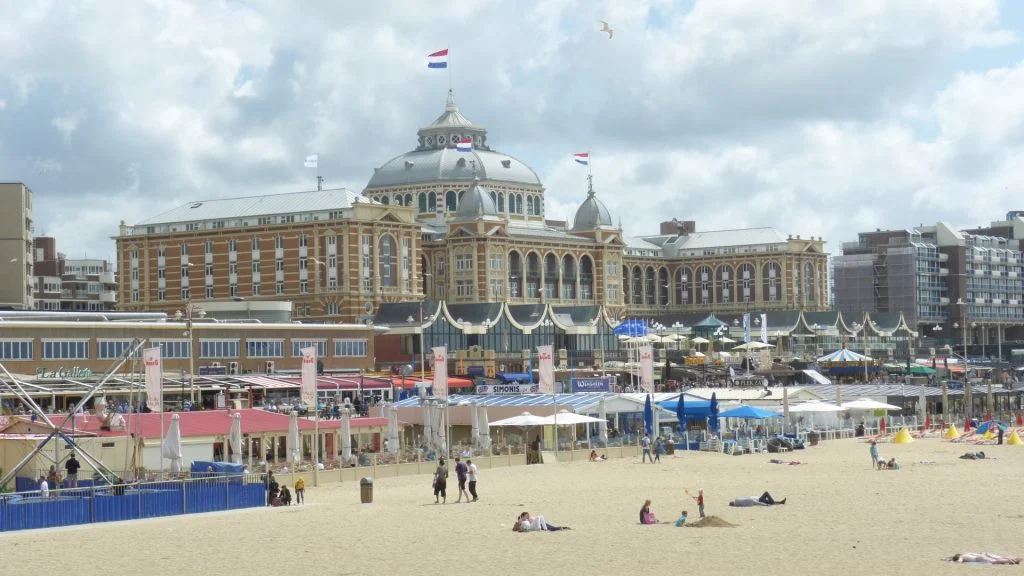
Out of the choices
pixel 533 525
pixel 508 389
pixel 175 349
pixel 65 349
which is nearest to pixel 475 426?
pixel 508 389

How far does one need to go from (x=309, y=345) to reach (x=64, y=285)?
84399 millimetres

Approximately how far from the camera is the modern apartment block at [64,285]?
559 ft

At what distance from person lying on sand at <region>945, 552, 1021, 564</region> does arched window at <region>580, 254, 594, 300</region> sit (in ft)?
401

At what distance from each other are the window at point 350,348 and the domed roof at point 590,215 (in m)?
57.5

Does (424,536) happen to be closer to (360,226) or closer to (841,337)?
(360,226)

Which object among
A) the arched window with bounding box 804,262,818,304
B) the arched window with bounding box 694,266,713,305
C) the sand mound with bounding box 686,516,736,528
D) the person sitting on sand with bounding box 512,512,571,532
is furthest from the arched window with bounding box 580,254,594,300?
the person sitting on sand with bounding box 512,512,571,532

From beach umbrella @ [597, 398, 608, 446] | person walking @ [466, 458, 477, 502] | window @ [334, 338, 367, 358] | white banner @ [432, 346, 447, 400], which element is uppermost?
window @ [334, 338, 367, 358]

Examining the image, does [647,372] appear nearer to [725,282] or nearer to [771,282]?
[771,282]

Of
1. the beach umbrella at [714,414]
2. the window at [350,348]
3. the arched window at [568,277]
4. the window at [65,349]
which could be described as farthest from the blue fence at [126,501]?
the arched window at [568,277]

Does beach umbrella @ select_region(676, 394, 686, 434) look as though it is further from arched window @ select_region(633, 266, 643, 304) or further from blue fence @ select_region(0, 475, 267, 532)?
arched window @ select_region(633, 266, 643, 304)

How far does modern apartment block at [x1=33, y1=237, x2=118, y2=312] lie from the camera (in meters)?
170

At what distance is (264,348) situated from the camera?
318 ft

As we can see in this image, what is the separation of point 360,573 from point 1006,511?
19383 mm

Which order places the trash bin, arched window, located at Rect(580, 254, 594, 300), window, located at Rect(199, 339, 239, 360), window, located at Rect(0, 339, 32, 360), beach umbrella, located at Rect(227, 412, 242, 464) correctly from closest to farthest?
the trash bin < beach umbrella, located at Rect(227, 412, 242, 464) < window, located at Rect(0, 339, 32, 360) < window, located at Rect(199, 339, 239, 360) < arched window, located at Rect(580, 254, 594, 300)
